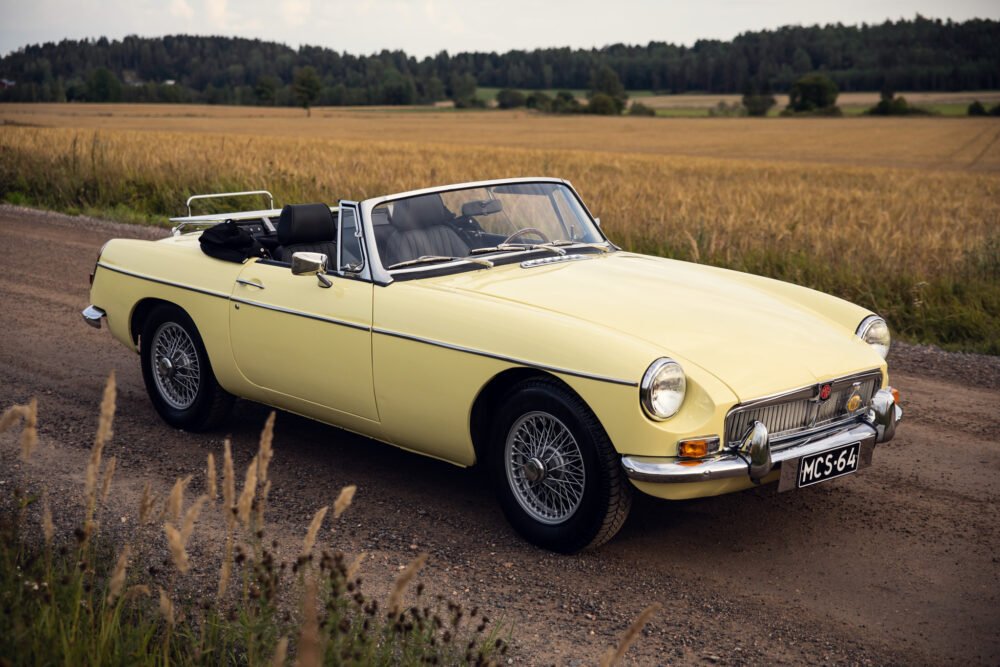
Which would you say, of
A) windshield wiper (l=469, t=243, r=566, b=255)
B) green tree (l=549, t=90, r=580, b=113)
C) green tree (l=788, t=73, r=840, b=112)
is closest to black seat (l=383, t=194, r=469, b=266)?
windshield wiper (l=469, t=243, r=566, b=255)

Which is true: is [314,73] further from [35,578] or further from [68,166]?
[35,578]

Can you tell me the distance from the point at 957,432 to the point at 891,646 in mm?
2864

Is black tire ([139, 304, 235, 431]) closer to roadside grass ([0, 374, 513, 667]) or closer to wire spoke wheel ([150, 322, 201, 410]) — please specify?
wire spoke wheel ([150, 322, 201, 410])

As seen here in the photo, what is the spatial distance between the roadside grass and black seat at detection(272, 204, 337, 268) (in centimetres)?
209

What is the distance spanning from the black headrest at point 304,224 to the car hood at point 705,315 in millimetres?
1091

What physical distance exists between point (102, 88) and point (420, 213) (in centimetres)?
9827

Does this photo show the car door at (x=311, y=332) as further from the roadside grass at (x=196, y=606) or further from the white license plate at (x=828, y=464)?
the white license plate at (x=828, y=464)

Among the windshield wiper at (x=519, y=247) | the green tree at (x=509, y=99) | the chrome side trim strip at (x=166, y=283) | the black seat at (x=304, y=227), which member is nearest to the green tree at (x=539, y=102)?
the green tree at (x=509, y=99)

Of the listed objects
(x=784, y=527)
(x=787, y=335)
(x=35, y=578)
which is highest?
(x=787, y=335)

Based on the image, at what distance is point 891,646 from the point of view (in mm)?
3600

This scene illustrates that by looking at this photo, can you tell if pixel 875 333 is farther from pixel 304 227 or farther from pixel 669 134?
pixel 669 134

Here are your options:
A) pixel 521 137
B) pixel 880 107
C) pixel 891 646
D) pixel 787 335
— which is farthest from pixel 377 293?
pixel 880 107

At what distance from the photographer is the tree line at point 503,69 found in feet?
318

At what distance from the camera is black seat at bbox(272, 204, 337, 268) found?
561 centimetres
